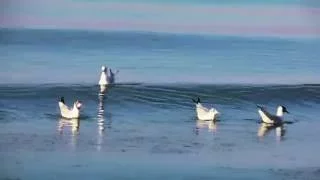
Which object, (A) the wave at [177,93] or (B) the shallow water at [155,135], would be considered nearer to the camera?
(B) the shallow water at [155,135]

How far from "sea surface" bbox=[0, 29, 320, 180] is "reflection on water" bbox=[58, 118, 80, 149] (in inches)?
0.4

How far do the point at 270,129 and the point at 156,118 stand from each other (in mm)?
1153

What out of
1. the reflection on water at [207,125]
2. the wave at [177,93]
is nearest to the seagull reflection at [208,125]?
the reflection on water at [207,125]

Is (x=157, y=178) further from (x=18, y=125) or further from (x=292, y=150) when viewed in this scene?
(x=18, y=125)

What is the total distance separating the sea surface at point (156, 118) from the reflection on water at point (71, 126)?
0.01 metres

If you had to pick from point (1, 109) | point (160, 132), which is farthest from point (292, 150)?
point (1, 109)

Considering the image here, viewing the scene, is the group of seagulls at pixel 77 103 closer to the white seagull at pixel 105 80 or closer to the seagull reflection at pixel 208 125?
the white seagull at pixel 105 80

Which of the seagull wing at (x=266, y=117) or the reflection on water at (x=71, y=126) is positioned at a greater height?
the seagull wing at (x=266, y=117)

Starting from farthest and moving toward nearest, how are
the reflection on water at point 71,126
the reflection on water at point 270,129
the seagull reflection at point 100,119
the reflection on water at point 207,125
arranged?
1. the reflection on water at point 207,125
2. the reflection on water at point 270,129
3. the reflection on water at point 71,126
4. the seagull reflection at point 100,119

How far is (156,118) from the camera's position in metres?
9.30

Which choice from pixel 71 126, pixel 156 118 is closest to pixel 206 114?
pixel 156 118

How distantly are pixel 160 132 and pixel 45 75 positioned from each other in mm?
4519

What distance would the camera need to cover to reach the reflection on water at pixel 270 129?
8336mm

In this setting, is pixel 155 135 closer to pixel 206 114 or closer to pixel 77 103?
pixel 206 114
